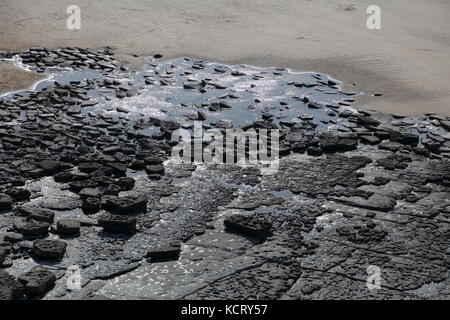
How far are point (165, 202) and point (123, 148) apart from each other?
5.11 feet

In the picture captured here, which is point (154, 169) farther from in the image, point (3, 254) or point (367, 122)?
point (367, 122)

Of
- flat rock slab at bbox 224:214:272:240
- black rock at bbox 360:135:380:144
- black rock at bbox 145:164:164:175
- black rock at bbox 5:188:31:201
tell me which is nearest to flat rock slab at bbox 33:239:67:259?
black rock at bbox 5:188:31:201

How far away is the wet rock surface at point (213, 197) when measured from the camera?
6.82 meters

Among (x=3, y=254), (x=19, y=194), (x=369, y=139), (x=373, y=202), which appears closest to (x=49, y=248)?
(x=3, y=254)

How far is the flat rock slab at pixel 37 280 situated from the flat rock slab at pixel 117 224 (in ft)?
3.51

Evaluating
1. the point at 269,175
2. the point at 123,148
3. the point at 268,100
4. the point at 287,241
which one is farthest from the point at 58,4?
the point at 287,241

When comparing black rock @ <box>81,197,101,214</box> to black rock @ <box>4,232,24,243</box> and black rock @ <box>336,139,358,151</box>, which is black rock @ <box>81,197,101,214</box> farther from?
black rock @ <box>336,139,358,151</box>

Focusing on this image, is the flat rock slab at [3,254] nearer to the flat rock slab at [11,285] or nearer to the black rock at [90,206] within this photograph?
the flat rock slab at [11,285]

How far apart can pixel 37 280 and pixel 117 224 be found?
4.29 ft

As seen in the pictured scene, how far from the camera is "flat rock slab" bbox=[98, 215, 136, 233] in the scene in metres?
7.52

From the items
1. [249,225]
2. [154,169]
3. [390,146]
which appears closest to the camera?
[249,225]

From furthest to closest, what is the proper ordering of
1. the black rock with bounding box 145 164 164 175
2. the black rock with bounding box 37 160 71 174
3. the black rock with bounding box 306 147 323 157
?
the black rock with bounding box 306 147 323 157 → the black rock with bounding box 145 164 164 175 → the black rock with bounding box 37 160 71 174

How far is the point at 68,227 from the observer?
24.3ft

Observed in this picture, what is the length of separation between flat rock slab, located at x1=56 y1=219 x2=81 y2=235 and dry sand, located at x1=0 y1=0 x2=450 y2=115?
16.6 ft
